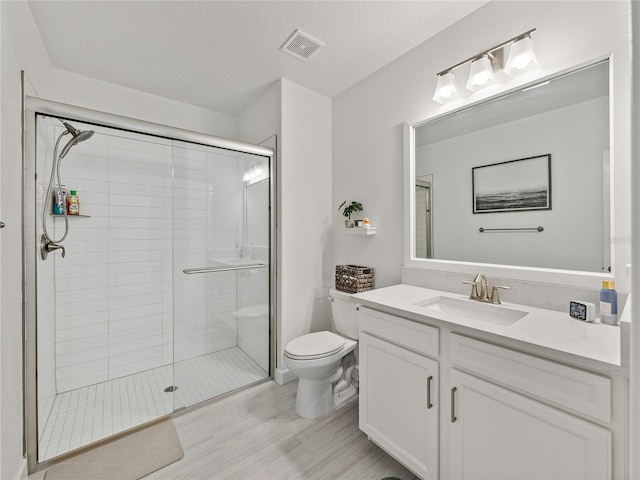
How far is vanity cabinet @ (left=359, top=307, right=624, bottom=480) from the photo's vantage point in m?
0.98

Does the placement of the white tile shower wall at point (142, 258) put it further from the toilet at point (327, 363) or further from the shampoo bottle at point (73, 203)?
the toilet at point (327, 363)

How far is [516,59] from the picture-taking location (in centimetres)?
150

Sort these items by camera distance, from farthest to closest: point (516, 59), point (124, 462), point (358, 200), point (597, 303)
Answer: point (358, 200), point (124, 462), point (516, 59), point (597, 303)

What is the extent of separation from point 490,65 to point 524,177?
24.9 inches

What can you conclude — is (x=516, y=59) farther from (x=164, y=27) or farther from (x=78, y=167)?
(x=78, y=167)

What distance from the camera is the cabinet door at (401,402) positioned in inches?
53.9

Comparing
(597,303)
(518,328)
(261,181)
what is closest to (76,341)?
(261,181)

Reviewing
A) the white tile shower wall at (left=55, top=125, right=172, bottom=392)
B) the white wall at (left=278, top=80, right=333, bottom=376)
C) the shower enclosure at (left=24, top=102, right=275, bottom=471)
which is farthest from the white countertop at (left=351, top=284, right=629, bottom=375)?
the white tile shower wall at (left=55, top=125, right=172, bottom=392)

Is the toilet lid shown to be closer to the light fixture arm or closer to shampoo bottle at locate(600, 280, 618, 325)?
shampoo bottle at locate(600, 280, 618, 325)

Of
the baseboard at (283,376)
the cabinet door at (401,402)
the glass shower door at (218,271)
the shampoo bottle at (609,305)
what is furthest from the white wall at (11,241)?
the shampoo bottle at (609,305)

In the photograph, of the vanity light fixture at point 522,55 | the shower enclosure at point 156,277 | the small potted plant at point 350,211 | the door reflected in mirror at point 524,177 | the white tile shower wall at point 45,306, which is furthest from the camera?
the small potted plant at point 350,211

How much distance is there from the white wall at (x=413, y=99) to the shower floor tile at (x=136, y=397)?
4.26 ft

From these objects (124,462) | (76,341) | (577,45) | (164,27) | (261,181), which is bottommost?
(124,462)

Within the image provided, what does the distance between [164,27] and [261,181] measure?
3.80 ft
